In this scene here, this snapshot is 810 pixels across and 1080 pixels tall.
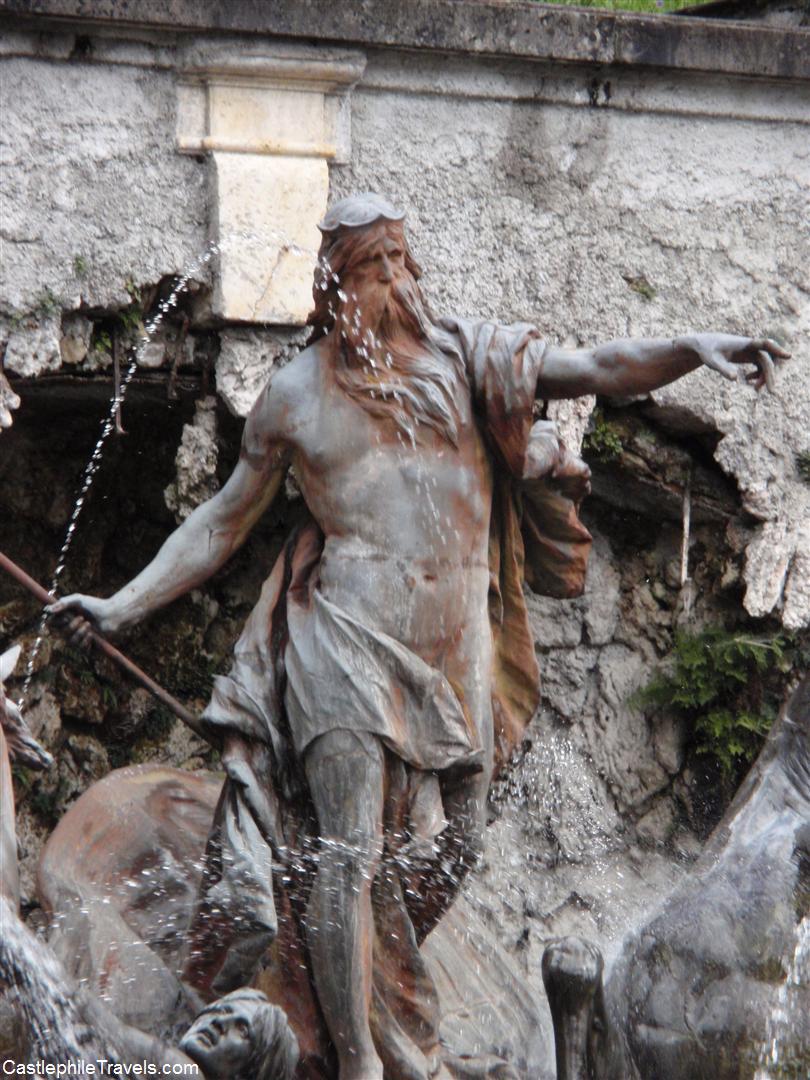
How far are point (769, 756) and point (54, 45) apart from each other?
8.24 ft

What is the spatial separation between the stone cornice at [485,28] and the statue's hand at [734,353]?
4.93 feet

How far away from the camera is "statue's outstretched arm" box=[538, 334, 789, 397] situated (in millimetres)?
5109

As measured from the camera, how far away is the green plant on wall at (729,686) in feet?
20.9

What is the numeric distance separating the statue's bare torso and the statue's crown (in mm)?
296

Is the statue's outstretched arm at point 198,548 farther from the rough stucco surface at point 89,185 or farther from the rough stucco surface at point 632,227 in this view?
the rough stucco surface at point 632,227

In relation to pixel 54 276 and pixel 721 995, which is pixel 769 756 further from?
pixel 54 276

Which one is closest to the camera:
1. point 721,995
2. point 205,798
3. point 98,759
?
point 721,995

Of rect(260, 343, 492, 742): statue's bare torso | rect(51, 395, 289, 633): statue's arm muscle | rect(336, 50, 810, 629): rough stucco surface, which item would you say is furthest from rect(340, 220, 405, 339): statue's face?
rect(336, 50, 810, 629): rough stucco surface

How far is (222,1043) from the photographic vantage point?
4.59 meters

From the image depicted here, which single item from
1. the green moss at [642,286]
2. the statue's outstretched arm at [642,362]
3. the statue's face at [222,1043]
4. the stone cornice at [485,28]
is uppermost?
the stone cornice at [485,28]

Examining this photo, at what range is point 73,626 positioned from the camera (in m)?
5.40

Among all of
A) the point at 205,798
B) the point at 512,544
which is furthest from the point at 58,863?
the point at 512,544

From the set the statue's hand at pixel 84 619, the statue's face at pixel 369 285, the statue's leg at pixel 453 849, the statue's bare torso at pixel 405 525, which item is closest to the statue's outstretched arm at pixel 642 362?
the statue's bare torso at pixel 405 525

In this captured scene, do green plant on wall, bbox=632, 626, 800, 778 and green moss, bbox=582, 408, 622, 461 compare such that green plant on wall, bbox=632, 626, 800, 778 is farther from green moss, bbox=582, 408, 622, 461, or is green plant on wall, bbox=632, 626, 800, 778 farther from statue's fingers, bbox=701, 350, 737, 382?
statue's fingers, bbox=701, 350, 737, 382
